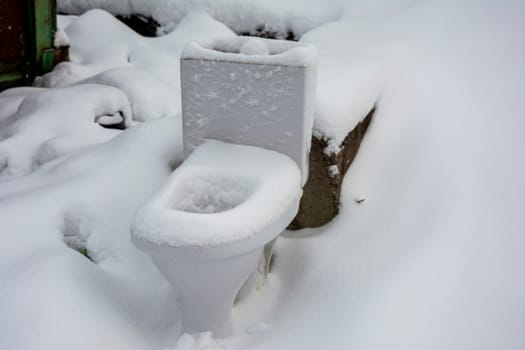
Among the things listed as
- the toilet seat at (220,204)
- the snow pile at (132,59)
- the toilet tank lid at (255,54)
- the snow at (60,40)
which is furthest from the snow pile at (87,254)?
the snow at (60,40)

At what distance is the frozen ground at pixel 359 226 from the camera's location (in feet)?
5.23

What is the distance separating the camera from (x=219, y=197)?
175cm

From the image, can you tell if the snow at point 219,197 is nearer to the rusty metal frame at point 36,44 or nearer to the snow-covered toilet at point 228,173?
the snow-covered toilet at point 228,173

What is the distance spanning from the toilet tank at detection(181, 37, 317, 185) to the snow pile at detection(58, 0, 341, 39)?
1915 mm

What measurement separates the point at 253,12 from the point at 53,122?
1675 millimetres

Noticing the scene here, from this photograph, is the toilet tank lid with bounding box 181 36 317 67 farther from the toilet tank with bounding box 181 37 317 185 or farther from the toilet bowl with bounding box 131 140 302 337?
the toilet bowl with bounding box 131 140 302 337

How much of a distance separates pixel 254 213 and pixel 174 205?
0.27m

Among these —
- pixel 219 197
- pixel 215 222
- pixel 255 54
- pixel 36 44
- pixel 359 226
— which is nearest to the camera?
pixel 215 222

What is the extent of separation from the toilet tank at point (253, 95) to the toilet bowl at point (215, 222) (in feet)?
0.16

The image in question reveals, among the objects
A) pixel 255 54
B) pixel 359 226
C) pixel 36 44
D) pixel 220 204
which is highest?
pixel 255 54

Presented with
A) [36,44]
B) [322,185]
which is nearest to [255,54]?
[322,185]

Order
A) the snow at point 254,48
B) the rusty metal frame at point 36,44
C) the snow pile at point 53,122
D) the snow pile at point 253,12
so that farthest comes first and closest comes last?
the snow pile at point 253,12, the rusty metal frame at point 36,44, the snow pile at point 53,122, the snow at point 254,48

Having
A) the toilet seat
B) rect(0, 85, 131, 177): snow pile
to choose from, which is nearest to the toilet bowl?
the toilet seat

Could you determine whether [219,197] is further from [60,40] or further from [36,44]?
[60,40]
